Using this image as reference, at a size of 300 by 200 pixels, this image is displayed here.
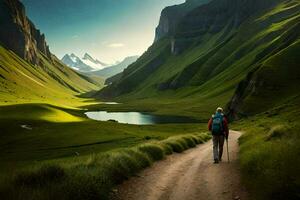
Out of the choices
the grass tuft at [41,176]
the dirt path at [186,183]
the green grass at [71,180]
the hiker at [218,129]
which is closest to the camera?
the green grass at [71,180]

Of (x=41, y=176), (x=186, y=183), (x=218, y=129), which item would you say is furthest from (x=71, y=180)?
(x=218, y=129)

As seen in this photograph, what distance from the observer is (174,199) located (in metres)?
15.6

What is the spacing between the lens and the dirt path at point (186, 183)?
53.3 feet

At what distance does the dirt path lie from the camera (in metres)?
16.2

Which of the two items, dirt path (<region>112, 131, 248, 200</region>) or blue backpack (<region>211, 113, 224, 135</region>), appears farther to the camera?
blue backpack (<region>211, 113, 224, 135</region>)

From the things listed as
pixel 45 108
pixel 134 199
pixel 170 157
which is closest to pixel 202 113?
pixel 45 108

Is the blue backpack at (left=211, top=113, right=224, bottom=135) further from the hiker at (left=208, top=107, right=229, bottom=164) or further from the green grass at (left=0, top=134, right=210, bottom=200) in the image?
the green grass at (left=0, top=134, right=210, bottom=200)

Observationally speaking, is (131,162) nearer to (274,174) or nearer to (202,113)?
(274,174)

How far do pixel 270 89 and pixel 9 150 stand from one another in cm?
7937

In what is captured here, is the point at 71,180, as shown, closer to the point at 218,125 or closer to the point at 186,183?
the point at 186,183

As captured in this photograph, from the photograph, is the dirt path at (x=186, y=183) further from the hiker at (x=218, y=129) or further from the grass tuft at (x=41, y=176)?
the grass tuft at (x=41, y=176)

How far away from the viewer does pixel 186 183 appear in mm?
18719

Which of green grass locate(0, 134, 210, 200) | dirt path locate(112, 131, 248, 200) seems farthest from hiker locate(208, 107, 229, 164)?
green grass locate(0, 134, 210, 200)

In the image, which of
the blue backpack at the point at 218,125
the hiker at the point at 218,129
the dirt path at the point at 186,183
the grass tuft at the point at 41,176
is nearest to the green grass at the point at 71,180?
the grass tuft at the point at 41,176
